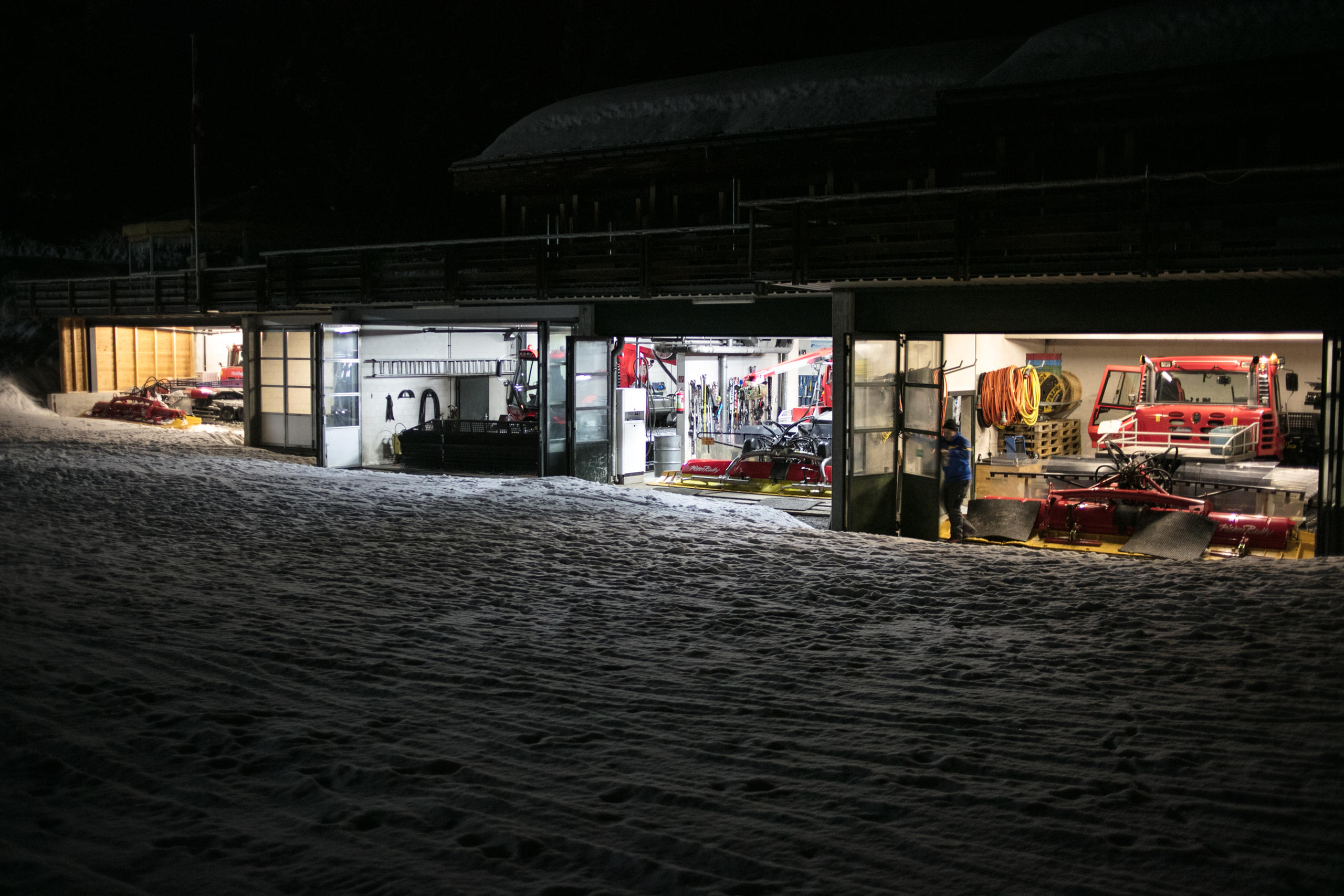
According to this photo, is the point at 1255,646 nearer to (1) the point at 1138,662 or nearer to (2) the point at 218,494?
(1) the point at 1138,662

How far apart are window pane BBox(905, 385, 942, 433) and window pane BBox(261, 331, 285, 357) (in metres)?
15.6

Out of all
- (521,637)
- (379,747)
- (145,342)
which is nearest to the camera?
(379,747)

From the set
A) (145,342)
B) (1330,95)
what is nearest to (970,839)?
(1330,95)

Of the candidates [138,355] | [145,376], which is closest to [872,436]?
[145,376]

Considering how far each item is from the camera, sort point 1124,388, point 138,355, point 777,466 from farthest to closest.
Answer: point 138,355, point 777,466, point 1124,388

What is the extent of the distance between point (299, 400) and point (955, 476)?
622 inches

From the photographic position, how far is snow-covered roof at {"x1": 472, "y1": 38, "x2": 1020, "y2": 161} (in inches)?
794

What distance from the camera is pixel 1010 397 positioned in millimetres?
17406

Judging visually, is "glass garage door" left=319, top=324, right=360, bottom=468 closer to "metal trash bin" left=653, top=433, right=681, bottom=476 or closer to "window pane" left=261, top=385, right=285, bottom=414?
"window pane" left=261, top=385, right=285, bottom=414

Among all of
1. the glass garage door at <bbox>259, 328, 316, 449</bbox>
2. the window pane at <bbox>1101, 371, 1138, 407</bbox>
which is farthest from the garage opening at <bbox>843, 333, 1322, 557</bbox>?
the glass garage door at <bbox>259, 328, 316, 449</bbox>

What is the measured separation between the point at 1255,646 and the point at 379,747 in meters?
5.98

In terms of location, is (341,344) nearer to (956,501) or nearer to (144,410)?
(144,410)

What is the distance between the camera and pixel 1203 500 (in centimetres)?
1404

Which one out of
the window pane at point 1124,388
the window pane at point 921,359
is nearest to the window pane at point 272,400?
the window pane at point 921,359
